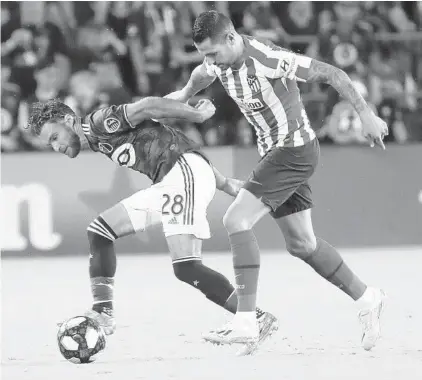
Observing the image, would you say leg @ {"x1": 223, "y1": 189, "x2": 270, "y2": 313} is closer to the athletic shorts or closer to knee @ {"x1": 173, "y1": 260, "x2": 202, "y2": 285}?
the athletic shorts

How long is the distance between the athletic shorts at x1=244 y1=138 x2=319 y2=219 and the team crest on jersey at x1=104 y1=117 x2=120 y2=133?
929 millimetres

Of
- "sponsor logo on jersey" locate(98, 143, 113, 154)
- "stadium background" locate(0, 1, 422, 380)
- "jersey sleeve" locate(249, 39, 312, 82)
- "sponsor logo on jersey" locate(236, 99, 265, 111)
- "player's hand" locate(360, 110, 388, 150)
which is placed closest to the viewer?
"player's hand" locate(360, 110, 388, 150)

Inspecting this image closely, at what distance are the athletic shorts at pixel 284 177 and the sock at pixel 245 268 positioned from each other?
0.25 metres

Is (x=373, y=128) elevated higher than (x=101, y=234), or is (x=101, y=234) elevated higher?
(x=373, y=128)

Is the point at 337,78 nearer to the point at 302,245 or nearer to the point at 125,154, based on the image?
the point at 302,245

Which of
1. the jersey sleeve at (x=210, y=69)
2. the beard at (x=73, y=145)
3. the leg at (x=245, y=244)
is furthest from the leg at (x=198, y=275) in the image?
the jersey sleeve at (x=210, y=69)

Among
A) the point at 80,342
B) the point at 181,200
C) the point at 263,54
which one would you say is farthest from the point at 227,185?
the point at 80,342

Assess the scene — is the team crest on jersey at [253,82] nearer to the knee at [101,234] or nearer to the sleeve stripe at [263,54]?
the sleeve stripe at [263,54]

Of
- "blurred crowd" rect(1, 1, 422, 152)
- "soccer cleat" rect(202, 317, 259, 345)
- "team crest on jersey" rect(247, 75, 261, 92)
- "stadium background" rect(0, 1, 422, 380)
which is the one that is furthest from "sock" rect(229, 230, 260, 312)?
"blurred crowd" rect(1, 1, 422, 152)

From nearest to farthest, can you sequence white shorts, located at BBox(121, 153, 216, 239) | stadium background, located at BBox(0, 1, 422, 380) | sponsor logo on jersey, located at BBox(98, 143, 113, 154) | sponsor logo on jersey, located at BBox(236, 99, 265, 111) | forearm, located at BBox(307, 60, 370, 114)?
forearm, located at BBox(307, 60, 370, 114) → sponsor logo on jersey, located at BBox(236, 99, 265, 111) → white shorts, located at BBox(121, 153, 216, 239) → sponsor logo on jersey, located at BBox(98, 143, 113, 154) → stadium background, located at BBox(0, 1, 422, 380)

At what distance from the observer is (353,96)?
5691 millimetres

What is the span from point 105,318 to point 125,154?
40.7 inches

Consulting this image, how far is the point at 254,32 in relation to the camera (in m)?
12.1

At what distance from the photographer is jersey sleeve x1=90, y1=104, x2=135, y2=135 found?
6328 mm
